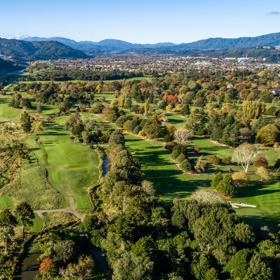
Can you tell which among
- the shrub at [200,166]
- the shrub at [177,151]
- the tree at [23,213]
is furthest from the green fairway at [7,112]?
the tree at [23,213]

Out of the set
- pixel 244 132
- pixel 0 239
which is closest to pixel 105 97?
pixel 244 132

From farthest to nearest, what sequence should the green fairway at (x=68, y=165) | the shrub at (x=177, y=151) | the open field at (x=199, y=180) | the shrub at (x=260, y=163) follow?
the shrub at (x=177, y=151)
the shrub at (x=260, y=163)
the green fairway at (x=68, y=165)
the open field at (x=199, y=180)

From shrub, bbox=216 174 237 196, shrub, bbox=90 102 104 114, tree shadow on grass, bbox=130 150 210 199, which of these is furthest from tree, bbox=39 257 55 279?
shrub, bbox=90 102 104 114

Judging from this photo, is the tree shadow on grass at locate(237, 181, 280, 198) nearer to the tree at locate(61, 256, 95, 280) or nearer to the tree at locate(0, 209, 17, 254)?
the tree at locate(61, 256, 95, 280)

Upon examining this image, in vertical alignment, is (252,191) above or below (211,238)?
below

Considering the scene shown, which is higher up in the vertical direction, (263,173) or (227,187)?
(227,187)

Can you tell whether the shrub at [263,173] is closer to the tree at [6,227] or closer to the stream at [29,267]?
the stream at [29,267]

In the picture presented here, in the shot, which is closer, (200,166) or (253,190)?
(253,190)

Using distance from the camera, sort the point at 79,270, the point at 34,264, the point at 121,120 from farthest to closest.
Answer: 1. the point at 121,120
2. the point at 34,264
3. the point at 79,270

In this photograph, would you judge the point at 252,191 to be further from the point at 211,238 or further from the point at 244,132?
the point at 244,132

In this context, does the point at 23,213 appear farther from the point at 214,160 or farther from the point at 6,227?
the point at 214,160

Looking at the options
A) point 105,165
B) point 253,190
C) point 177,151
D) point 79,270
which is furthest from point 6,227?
point 177,151
